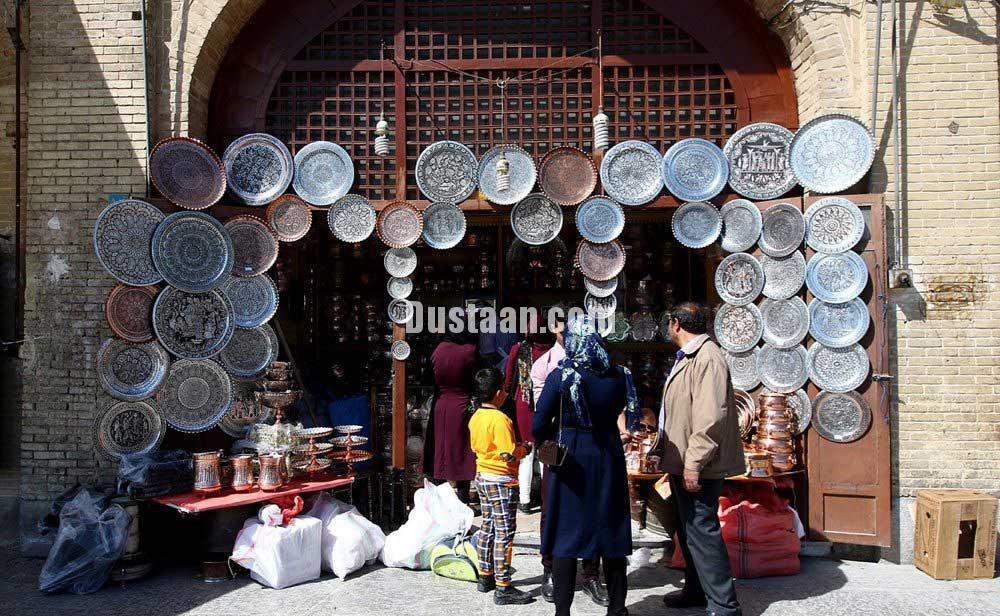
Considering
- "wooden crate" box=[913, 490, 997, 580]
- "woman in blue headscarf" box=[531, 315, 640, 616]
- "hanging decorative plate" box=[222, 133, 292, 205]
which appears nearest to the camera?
"woman in blue headscarf" box=[531, 315, 640, 616]

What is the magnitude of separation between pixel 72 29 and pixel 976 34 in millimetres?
7071

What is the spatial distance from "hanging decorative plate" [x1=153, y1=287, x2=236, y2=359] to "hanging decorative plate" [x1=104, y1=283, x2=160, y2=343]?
8 cm

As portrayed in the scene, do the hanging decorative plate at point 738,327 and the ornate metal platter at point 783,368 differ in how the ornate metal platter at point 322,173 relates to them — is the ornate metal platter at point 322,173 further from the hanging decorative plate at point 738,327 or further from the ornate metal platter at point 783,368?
the ornate metal platter at point 783,368

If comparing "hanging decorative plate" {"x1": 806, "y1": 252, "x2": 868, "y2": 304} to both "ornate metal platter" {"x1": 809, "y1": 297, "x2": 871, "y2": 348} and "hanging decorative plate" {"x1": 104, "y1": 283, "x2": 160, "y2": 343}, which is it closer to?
Answer: "ornate metal platter" {"x1": 809, "y1": 297, "x2": 871, "y2": 348}

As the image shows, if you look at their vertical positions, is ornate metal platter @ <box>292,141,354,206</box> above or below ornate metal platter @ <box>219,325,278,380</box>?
above

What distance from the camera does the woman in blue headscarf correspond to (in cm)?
384

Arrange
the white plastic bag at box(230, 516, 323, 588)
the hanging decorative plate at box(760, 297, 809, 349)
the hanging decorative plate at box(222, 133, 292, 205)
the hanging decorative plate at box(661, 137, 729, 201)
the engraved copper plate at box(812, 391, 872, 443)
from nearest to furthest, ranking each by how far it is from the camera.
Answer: the white plastic bag at box(230, 516, 323, 588) < the engraved copper plate at box(812, 391, 872, 443) < the hanging decorative plate at box(760, 297, 809, 349) < the hanging decorative plate at box(661, 137, 729, 201) < the hanging decorative plate at box(222, 133, 292, 205)

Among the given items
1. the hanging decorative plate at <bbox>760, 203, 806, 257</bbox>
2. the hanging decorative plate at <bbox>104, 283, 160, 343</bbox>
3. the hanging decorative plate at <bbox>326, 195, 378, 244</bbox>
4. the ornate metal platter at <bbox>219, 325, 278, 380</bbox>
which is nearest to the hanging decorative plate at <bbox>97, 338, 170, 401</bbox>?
the hanging decorative plate at <bbox>104, 283, 160, 343</bbox>

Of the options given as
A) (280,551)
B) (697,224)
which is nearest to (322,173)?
(280,551)

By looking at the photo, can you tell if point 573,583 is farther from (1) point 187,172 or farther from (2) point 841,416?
(1) point 187,172

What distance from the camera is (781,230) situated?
556 cm

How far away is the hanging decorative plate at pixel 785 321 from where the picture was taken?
216 inches

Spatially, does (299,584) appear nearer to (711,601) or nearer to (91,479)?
(91,479)

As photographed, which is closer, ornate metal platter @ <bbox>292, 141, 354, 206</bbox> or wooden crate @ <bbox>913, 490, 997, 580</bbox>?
wooden crate @ <bbox>913, 490, 997, 580</bbox>
